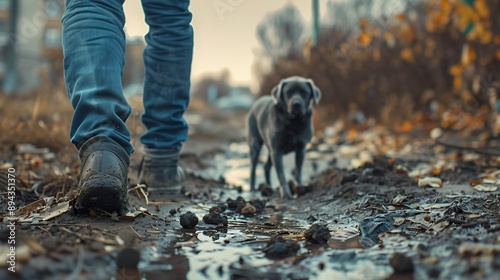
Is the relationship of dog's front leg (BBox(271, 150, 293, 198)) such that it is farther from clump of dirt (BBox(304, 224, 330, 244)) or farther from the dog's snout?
clump of dirt (BBox(304, 224, 330, 244))

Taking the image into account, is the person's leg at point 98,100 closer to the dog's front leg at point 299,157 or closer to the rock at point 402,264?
the rock at point 402,264

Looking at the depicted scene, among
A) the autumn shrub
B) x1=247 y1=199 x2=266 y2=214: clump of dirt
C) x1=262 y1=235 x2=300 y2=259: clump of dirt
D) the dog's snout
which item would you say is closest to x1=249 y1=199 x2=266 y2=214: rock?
x1=247 y1=199 x2=266 y2=214: clump of dirt

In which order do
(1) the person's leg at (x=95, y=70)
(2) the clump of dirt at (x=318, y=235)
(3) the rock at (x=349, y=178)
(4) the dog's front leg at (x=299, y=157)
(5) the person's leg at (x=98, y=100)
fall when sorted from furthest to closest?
(4) the dog's front leg at (x=299, y=157) → (3) the rock at (x=349, y=178) → (1) the person's leg at (x=95, y=70) → (5) the person's leg at (x=98, y=100) → (2) the clump of dirt at (x=318, y=235)

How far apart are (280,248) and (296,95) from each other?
271 cm

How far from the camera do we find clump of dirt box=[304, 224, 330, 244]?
6.47ft

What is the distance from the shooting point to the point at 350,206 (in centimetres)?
278

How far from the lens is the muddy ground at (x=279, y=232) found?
149 centimetres

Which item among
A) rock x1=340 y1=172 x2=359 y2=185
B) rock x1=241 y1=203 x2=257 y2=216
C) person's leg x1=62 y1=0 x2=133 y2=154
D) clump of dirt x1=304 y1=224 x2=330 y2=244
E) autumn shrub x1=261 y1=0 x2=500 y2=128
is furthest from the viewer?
autumn shrub x1=261 y1=0 x2=500 y2=128

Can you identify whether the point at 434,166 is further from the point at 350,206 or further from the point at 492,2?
the point at 492,2

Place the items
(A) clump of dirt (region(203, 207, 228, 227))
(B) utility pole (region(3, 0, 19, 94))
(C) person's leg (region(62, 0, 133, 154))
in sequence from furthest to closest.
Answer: (B) utility pole (region(3, 0, 19, 94)) → (A) clump of dirt (region(203, 207, 228, 227)) → (C) person's leg (region(62, 0, 133, 154))

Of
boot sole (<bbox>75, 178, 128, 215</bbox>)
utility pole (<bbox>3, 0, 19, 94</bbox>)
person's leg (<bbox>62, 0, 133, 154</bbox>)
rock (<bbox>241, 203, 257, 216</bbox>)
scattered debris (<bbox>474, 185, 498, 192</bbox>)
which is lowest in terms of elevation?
rock (<bbox>241, 203, 257, 216</bbox>)

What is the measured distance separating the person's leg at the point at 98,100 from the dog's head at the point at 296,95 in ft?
6.78

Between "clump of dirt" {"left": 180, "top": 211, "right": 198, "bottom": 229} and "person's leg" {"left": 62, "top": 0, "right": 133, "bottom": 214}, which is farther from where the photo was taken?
"clump of dirt" {"left": 180, "top": 211, "right": 198, "bottom": 229}

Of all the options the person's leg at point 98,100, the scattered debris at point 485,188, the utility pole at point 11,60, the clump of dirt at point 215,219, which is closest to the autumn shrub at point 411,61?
the scattered debris at point 485,188
